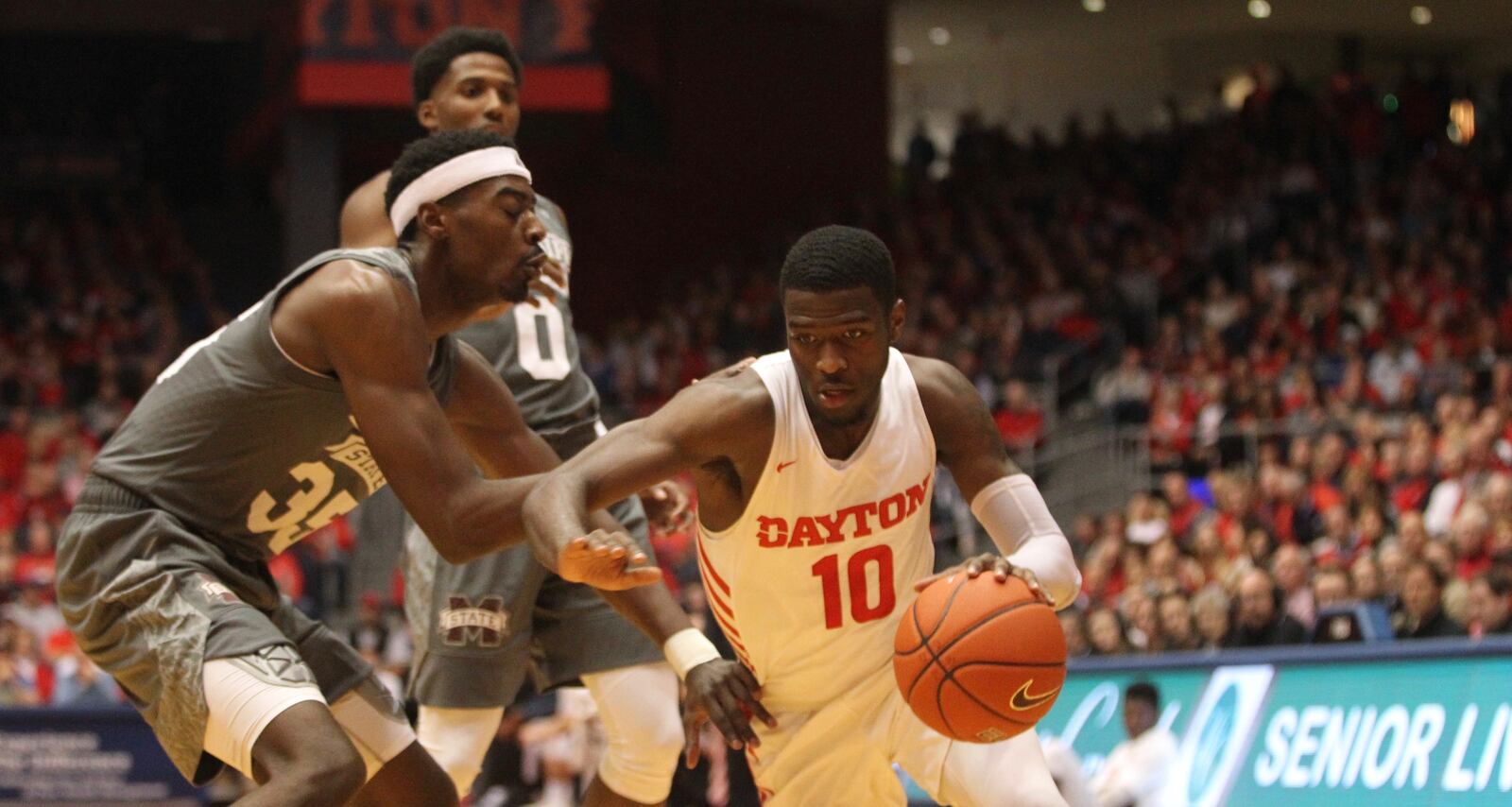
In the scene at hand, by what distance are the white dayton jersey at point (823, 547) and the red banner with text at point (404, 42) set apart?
12.4 m

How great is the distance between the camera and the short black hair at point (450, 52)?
223 inches

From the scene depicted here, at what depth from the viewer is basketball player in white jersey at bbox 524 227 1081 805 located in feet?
13.6

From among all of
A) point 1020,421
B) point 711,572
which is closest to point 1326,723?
point 711,572

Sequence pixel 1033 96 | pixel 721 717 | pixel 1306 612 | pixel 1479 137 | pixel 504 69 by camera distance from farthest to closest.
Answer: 1. pixel 1033 96
2. pixel 1479 137
3. pixel 1306 612
4. pixel 504 69
5. pixel 721 717

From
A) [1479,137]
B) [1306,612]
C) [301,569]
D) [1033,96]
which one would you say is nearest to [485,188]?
[1306,612]

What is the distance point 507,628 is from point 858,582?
1.28m

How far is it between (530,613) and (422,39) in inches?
471

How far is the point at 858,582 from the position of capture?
4441mm

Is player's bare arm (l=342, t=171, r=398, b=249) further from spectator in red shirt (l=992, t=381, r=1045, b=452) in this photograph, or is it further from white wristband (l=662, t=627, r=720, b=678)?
spectator in red shirt (l=992, t=381, r=1045, b=452)

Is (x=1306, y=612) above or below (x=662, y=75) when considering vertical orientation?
below

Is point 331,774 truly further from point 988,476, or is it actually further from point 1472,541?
point 1472,541

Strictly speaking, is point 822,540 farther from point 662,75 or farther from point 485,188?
point 662,75

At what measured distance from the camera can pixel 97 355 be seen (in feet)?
63.1

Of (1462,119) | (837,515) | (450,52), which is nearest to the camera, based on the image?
(837,515)
